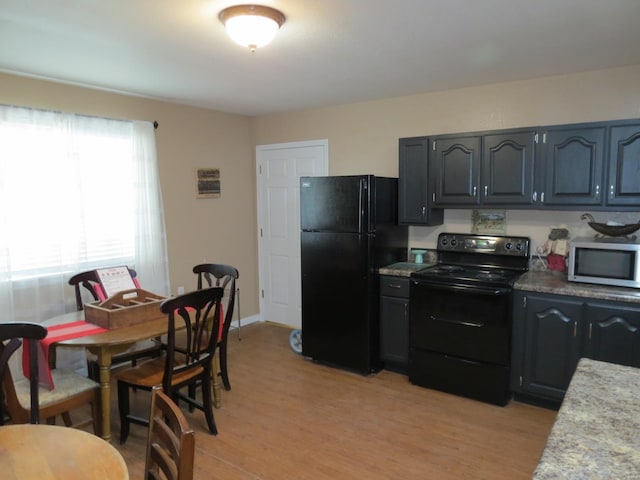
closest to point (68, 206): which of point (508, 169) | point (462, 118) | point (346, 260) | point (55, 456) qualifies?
point (346, 260)

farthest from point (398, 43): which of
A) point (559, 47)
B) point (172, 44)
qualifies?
point (172, 44)

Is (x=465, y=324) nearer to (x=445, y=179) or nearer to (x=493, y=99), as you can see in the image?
(x=445, y=179)

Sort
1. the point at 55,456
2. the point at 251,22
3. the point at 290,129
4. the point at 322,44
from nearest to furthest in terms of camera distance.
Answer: the point at 55,456, the point at 251,22, the point at 322,44, the point at 290,129

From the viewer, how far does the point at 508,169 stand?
3.48 m

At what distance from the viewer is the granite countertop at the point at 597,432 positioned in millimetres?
1099

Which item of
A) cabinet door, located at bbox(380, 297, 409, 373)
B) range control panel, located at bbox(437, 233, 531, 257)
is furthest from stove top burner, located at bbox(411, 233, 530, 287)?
cabinet door, located at bbox(380, 297, 409, 373)

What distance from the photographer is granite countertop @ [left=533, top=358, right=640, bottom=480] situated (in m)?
1.10

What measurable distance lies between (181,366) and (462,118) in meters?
3.03

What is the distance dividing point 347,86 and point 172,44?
1587 millimetres

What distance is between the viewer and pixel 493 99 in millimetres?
3789

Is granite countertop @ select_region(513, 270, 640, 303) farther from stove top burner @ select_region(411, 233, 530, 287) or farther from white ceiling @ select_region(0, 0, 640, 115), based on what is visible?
white ceiling @ select_region(0, 0, 640, 115)

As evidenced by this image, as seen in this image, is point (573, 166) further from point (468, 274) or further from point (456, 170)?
point (468, 274)

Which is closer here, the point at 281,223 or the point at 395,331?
the point at 395,331

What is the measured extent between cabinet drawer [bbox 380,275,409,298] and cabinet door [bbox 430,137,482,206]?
0.73 meters
